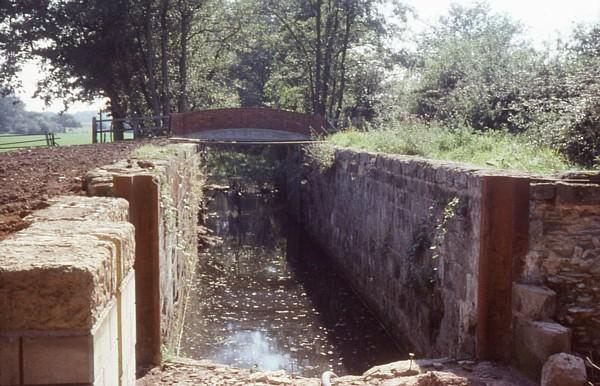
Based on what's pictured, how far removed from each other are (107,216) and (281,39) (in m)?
30.5

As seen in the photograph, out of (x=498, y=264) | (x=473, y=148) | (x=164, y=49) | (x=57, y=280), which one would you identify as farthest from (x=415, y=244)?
(x=164, y=49)

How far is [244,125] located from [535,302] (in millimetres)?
18421

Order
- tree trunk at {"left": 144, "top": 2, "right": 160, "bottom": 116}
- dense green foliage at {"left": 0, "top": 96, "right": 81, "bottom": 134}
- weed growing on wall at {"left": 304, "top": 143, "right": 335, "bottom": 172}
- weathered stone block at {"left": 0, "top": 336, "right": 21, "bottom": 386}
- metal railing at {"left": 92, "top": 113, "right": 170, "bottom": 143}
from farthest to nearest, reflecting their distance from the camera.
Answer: dense green foliage at {"left": 0, "top": 96, "right": 81, "bottom": 134}, tree trunk at {"left": 144, "top": 2, "right": 160, "bottom": 116}, metal railing at {"left": 92, "top": 113, "right": 170, "bottom": 143}, weed growing on wall at {"left": 304, "top": 143, "right": 335, "bottom": 172}, weathered stone block at {"left": 0, "top": 336, "right": 21, "bottom": 386}

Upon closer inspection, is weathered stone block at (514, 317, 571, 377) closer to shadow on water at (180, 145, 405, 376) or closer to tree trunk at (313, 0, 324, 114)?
shadow on water at (180, 145, 405, 376)

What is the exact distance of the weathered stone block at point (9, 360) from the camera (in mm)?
1913

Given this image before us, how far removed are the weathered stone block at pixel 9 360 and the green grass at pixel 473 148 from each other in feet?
19.6

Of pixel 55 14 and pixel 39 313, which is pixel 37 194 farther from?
pixel 55 14

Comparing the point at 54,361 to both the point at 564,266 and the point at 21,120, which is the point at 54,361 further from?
the point at 21,120

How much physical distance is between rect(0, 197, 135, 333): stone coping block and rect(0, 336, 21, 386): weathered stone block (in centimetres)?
4

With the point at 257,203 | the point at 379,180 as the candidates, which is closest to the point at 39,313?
the point at 379,180

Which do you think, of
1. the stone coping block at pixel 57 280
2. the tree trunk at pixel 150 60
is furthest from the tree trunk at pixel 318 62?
the stone coping block at pixel 57 280

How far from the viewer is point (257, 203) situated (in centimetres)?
2806

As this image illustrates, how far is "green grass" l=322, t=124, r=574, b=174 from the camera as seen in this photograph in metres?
7.71

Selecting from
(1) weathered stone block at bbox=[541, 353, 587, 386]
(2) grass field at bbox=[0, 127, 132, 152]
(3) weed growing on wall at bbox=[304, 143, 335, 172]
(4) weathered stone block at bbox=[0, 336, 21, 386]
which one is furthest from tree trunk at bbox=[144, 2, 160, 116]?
(4) weathered stone block at bbox=[0, 336, 21, 386]
